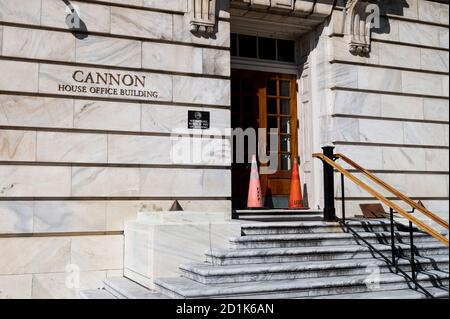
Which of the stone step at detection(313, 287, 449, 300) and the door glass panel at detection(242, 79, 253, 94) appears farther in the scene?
the door glass panel at detection(242, 79, 253, 94)

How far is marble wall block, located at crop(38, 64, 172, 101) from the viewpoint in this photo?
30.7 feet

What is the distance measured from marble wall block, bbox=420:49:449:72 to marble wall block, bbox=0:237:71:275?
9.24 m

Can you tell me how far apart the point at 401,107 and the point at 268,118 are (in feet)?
10.2

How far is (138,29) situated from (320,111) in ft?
14.6

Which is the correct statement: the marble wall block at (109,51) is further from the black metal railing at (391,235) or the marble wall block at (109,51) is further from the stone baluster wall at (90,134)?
the black metal railing at (391,235)

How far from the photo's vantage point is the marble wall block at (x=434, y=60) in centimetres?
1291

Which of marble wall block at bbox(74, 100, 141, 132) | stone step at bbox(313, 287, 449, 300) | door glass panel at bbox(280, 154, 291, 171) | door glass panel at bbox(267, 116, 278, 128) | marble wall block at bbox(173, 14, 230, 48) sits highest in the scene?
marble wall block at bbox(173, 14, 230, 48)

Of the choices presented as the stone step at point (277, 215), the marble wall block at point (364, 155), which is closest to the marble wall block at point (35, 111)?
the stone step at point (277, 215)

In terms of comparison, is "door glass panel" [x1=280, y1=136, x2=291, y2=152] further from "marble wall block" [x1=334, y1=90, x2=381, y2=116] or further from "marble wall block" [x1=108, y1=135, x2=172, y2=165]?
"marble wall block" [x1=108, y1=135, x2=172, y2=165]

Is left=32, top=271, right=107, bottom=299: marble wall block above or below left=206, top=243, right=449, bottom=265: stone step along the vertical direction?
below

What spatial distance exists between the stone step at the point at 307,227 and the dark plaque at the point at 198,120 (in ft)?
8.01

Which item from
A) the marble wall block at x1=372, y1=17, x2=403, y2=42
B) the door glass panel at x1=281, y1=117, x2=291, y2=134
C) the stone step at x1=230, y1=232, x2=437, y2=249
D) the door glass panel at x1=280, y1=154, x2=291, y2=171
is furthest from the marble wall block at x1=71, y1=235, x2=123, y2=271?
the marble wall block at x1=372, y1=17, x2=403, y2=42

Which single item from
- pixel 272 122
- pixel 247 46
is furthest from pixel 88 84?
pixel 272 122

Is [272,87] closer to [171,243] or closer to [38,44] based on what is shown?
[38,44]
